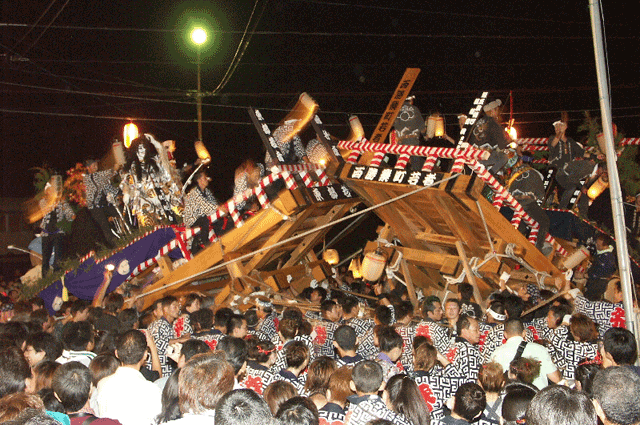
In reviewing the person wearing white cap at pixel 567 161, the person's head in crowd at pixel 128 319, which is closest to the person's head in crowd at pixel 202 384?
the person's head in crowd at pixel 128 319

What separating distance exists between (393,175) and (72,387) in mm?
6293

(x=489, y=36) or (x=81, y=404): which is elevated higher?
(x=489, y=36)

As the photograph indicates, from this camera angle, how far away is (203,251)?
11.1 m

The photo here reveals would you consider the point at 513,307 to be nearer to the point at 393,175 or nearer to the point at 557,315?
the point at 557,315

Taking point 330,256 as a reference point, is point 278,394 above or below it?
below

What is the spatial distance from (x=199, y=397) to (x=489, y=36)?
15510 millimetres

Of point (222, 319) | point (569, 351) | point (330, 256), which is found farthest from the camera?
point (330, 256)

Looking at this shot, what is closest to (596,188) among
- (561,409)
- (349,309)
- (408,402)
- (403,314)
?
(403,314)

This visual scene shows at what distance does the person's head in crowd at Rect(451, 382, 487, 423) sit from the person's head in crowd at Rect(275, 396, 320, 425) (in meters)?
1.06

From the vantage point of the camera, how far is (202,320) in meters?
7.33

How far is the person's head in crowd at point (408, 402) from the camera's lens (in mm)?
4355

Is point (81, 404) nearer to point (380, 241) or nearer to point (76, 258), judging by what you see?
point (380, 241)

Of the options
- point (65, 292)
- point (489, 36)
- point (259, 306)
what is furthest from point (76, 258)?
point (489, 36)

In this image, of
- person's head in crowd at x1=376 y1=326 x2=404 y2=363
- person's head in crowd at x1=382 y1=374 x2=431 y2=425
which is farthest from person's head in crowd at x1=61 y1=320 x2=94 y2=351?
person's head in crowd at x1=382 y1=374 x2=431 y2=425
